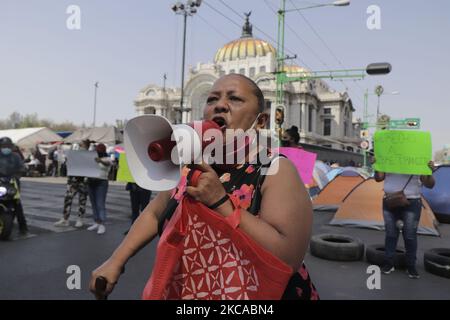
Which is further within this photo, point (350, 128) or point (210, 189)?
point (350, 128)

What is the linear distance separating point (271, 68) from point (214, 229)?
74.9 meters

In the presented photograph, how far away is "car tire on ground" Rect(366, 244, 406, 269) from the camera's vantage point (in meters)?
4.68

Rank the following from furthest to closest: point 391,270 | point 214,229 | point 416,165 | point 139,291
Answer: point 391,270 < point 416,165 < point 139,291 < point 214,229

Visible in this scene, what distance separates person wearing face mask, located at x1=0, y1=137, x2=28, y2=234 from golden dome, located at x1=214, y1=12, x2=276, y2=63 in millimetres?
76612

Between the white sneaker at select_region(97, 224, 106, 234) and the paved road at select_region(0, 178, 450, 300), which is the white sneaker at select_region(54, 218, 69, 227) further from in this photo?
the white sneaker at select_region(97, 224, 106, 234)

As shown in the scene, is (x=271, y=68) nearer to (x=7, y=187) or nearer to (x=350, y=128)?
(x=350, y=128)

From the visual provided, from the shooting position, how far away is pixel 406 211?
4.21 meters

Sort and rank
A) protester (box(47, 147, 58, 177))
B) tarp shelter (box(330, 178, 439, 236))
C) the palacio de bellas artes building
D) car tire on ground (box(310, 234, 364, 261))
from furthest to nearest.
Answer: the palacio de bellas artes building < protester (box(47, 147, 58, 177)) < tarp shelter (box(330, 178, 439, 236)) < car tire on ground (box(310, 234, 364, 261))

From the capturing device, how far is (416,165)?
4.05m

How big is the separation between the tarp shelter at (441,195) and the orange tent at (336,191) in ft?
6.04

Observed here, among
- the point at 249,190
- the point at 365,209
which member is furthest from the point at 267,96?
the point at 249,190

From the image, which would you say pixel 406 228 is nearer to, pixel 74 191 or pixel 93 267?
pixel 93 267

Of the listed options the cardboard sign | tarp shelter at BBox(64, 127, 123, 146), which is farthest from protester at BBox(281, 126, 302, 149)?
tarp shelter at BBox(64, 127, 123, 146)
